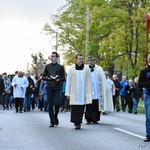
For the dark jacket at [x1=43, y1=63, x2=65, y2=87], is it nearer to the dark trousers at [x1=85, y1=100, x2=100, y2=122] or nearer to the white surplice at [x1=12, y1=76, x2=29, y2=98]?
the dark trousers at [x1=85, y1=100, x2=100, y2=122]

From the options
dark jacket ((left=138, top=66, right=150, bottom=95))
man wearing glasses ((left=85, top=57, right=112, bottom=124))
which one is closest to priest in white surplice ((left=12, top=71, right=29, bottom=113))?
man wearing glasses ((left=85, top=57, right=112, bottom=124))

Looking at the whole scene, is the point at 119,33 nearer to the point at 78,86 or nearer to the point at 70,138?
the point at 78,86

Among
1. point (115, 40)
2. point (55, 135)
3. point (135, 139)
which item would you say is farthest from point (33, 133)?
point (115, 40)

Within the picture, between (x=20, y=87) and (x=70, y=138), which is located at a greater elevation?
(x=20, y=87)

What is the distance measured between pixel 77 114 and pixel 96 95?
7.80 feet

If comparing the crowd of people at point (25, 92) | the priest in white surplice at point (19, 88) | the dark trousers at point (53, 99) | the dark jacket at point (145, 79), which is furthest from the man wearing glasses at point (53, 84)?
the priest in white surplice at point (19, 88)

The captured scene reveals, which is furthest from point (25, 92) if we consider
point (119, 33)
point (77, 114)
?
point (119, 33)

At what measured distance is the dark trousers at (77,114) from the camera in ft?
50.5

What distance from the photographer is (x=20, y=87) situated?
26906 mm

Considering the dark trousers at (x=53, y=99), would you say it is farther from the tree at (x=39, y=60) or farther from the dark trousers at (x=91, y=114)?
the tree at (x=39, y=60)

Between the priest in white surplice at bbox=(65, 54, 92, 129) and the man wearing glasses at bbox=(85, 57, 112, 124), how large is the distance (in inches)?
53.8

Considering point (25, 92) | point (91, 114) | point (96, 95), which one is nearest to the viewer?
point (91, 114)

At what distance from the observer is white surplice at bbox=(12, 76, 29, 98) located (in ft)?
87.4

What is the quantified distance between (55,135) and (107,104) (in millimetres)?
6011
